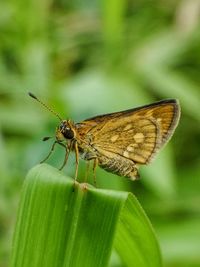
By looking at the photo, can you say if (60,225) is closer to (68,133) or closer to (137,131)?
(68,133)

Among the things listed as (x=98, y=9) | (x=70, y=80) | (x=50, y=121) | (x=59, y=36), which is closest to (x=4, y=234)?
(x=50, y=121)

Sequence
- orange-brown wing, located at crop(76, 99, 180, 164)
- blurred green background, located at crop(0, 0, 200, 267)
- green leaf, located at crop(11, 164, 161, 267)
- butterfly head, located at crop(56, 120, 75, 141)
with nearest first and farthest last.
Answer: green leaf, located at crop(11, 164, 161, 267), butterfly head, located at crop(56, 120, 75, 141), orange-brown wing, located at crop(76, 99, 180, 164), blurred green background, located at crop(0, 0, 200, 267)

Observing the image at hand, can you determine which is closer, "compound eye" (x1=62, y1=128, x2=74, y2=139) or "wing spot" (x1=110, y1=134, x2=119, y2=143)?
"compound eye" (x1=62, y1=128, x2=74, y2=139)

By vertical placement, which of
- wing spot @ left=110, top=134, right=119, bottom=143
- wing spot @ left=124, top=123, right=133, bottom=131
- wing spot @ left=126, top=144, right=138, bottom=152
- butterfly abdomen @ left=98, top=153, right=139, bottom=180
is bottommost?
butterfly abdomen @ left=98, top=153, right=139, bottom=180

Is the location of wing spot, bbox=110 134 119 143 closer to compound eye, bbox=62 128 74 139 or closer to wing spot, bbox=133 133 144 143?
wing spot, bbox=133 133 144 143

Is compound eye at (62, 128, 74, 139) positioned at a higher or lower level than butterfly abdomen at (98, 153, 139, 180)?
higher

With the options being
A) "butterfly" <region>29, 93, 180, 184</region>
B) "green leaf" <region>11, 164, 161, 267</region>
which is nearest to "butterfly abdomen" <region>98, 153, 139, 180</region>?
"butterfly" <region>29, 93, 180, 184</region>

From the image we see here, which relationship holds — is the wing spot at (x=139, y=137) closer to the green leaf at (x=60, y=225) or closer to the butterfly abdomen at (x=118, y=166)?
the butterfly abdomen at (x=118, y=166)

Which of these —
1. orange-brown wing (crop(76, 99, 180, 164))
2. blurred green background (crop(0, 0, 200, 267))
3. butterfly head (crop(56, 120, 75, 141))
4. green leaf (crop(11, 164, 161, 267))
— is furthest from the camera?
blurred green background (crop(0, 0, 200, 267))
